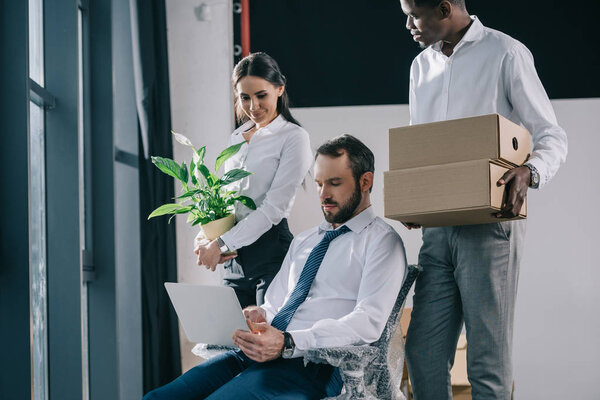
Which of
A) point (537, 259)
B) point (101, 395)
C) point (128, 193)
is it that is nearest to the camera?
point (101, 395)

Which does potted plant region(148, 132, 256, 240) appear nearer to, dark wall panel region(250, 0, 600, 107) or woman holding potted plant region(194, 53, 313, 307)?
woman holding potted plant region(194, 53, 313, 307)

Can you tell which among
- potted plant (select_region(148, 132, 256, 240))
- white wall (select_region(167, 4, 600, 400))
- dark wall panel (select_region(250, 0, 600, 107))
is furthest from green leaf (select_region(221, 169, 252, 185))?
dark wall panel (select_region(250, 0, 600, 107))

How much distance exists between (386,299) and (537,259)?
8.95 ft

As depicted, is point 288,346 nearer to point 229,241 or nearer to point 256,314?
point 256,314

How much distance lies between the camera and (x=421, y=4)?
212 cm

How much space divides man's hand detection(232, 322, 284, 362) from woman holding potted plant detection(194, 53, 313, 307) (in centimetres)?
59

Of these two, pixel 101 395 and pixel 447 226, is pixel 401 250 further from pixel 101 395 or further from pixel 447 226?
pixel 101 395

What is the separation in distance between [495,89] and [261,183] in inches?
39.2

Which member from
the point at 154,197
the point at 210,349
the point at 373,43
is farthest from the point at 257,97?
the point at 373,43

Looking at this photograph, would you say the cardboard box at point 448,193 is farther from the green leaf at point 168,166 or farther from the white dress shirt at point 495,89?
the green leaf at point 168,166

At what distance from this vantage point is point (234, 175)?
8.65 feet

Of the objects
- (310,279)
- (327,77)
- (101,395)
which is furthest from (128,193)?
(310,279)

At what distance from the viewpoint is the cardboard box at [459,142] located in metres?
1.88

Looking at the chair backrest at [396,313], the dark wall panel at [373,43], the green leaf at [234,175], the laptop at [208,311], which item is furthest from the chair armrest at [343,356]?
the dark wall panel at [373,43]
